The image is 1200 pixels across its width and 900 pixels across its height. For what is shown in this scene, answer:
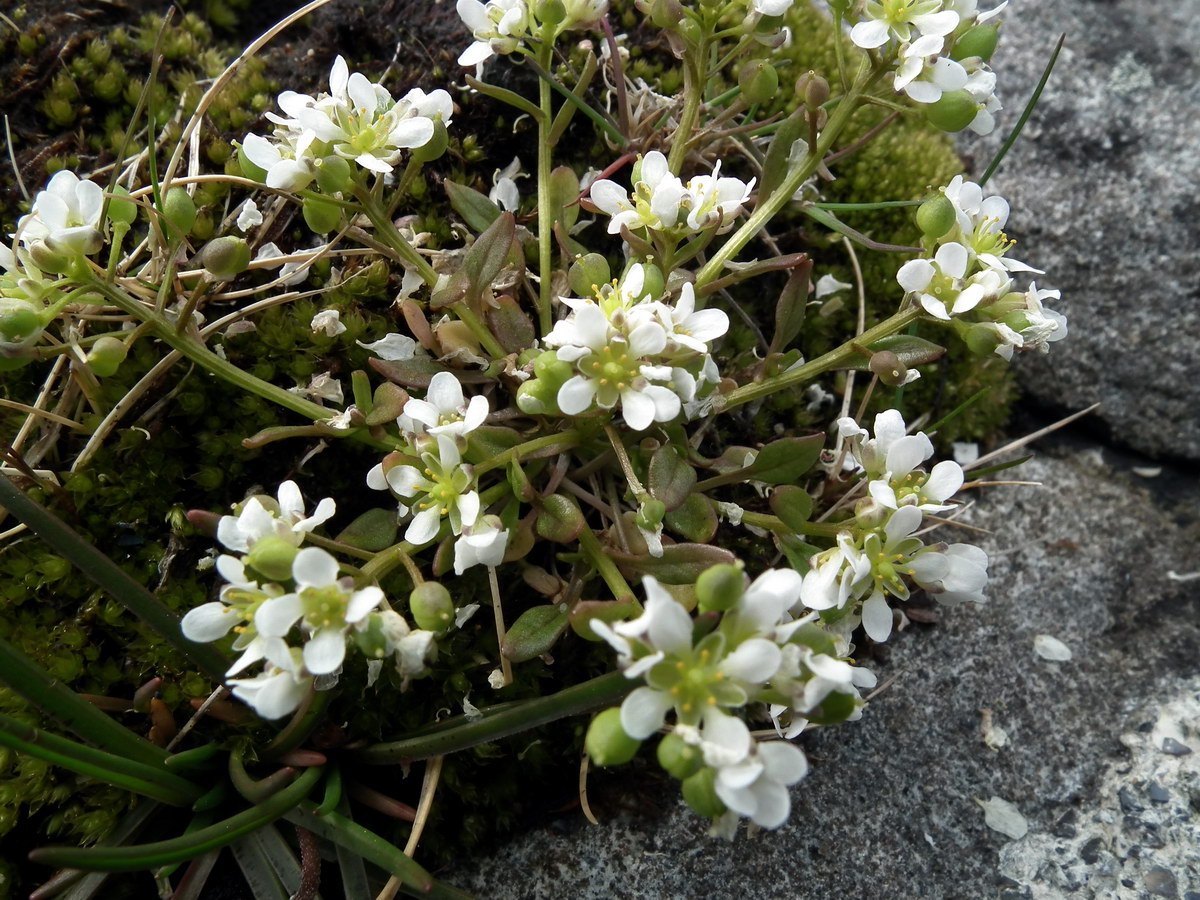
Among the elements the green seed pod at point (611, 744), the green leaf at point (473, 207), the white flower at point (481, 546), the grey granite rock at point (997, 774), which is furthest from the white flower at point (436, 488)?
the grey granite rock at point (997, 774)

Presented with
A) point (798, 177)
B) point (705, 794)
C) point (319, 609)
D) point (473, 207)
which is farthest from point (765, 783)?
point (473, 207)

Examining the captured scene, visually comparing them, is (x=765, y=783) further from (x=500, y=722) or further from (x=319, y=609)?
(x=319, y=609)

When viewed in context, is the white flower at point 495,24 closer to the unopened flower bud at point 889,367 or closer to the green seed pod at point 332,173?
the green seed pod at point 332,173

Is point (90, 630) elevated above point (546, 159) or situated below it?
below

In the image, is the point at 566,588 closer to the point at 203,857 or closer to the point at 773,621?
the point at 773,621

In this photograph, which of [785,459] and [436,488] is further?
[785,459]

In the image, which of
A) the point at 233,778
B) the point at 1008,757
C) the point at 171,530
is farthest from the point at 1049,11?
the point at 233,778
